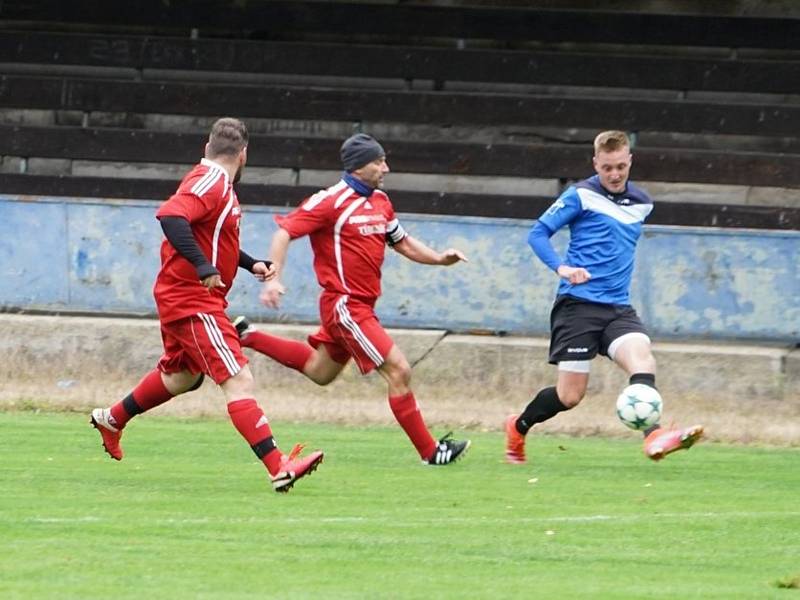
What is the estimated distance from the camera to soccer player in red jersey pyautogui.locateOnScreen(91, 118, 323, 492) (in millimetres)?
8500

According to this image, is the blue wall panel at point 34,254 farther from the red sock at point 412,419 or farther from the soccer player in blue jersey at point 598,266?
the soccer player in blue jersey at point 598,266

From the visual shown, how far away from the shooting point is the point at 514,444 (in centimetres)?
1045

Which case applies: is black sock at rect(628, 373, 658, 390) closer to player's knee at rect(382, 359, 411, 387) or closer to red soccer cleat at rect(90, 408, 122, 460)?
player's knee at rect(382, 359, 411, 387)

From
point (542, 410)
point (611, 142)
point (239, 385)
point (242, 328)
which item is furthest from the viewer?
point (242, 328)

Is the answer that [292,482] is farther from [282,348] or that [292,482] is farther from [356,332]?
[282,348]

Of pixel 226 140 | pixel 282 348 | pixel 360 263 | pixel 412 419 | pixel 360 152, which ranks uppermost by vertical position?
pixel 226 140

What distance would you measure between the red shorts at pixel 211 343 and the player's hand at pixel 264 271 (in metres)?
0.48

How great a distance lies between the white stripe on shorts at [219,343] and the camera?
8664mm

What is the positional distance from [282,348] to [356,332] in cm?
78

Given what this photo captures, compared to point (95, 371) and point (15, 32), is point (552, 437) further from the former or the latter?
point (15, 32)

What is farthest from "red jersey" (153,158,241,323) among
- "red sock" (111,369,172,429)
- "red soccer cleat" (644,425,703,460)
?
"red soccer cleat" (644,425,703,460)

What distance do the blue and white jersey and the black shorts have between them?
0.05 metres

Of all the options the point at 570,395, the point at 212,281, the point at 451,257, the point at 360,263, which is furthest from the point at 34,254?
the point at 212,281

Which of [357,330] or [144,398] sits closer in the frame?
[144,398]
